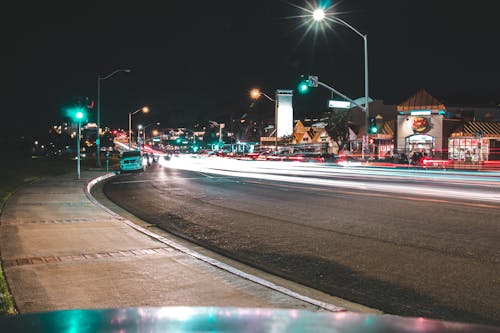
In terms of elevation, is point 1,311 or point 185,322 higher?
point 185,322

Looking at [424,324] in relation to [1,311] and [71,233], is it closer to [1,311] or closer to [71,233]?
[1,311]

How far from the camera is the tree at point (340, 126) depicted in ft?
209

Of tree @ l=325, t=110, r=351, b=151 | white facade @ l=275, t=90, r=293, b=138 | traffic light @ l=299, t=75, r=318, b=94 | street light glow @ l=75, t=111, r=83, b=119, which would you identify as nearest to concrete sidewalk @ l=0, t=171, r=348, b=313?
street light glow @ l=75, t=111, r=83, b=119

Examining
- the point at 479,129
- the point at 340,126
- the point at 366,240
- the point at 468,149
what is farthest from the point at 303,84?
the point at 340,126

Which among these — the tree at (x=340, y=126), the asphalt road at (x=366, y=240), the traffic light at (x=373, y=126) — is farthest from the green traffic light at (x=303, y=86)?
the tree at (x=340, y=126)

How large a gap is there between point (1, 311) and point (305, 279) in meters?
3.75

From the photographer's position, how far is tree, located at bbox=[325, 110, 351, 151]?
6356cm

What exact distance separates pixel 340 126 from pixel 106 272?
194ft

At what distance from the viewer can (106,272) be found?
6.54 m

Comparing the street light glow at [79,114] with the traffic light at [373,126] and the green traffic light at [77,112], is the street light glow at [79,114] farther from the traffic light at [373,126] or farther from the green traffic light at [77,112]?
the traffic light at [373,126]

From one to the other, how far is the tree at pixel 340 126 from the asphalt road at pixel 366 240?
46956mm

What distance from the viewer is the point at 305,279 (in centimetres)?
667

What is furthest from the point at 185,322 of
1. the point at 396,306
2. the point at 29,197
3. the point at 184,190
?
the point at 184,190

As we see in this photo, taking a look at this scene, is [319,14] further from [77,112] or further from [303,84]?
[77,112]
